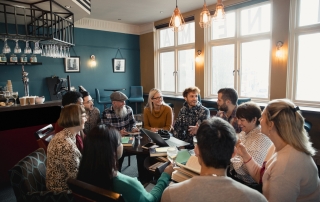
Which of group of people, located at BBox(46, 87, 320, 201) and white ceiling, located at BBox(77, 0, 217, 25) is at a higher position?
white ceiling, located at BBox(77, 0, 217, 25)

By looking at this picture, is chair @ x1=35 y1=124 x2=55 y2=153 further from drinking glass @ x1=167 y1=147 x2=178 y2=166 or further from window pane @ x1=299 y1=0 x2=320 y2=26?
window pane @ x1=299 y1=0 x2=320 y2=26

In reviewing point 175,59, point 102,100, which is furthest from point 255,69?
point 102,100

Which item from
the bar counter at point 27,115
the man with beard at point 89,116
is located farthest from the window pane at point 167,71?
the man with beard at point 89,116

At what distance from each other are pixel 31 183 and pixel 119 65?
21.3ft

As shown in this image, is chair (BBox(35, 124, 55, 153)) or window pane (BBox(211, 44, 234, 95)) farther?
window pane (BBox(211, 44, 234, 95))

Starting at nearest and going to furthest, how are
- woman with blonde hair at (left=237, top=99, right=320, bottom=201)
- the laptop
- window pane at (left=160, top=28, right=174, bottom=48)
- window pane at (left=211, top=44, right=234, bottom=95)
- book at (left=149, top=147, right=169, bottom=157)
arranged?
1. woman with blonde hair at (left=237, top=99, right=320, bottom=201)
2. book at (left=149, top=147, right=169, bottom=157)
3. the laptop
4. window pane at (left=211, top=44, right=234, bottom=95)
5. window pane at (left=160, top=28, right=174, bottom=48)

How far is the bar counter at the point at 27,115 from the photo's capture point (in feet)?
11.7

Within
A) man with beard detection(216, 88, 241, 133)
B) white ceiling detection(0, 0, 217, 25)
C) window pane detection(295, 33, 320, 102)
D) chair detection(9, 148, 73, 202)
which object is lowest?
chair detection(9, 148, 73, 202)

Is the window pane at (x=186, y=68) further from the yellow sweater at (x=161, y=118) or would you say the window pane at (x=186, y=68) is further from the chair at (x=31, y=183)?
the chair at (x=31, y=183)

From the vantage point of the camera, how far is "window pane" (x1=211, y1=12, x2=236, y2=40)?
5703 millimetres

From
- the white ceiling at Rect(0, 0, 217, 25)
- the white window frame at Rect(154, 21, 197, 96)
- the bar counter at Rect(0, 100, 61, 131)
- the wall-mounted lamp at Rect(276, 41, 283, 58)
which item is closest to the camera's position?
the bar counter at Rect(0, 100, 61, 131)

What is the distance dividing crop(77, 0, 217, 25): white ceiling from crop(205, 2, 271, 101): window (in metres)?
0.81

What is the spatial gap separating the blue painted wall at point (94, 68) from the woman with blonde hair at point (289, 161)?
6.21 meters

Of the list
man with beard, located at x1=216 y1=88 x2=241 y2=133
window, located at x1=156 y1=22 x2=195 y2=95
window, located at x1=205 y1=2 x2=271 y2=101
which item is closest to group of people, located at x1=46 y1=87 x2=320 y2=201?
man with beard, located at x1=216 y1=88 x2=241 y2=133
